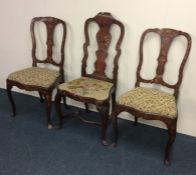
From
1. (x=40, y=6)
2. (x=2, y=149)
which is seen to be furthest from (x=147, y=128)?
(x=40, y=6)

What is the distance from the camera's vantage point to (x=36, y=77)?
8.64ft

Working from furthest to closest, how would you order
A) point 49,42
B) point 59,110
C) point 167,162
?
point 49,42, point 59,110, point 167,162

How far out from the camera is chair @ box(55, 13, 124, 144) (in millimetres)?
2332

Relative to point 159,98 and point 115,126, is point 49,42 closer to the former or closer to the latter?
point 115,126

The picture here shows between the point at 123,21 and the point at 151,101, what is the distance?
76cm

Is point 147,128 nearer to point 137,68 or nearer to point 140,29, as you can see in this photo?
point 137,68

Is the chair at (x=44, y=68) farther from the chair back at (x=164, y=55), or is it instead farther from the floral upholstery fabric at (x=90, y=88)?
the chair back at (x=164, y=55)

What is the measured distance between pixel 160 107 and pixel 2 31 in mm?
1975

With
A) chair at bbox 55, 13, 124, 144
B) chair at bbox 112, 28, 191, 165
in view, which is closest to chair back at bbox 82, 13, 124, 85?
chair at bbox 55, 13, 124, 144

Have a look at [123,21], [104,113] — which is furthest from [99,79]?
[123,21]

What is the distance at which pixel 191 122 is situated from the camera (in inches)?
102

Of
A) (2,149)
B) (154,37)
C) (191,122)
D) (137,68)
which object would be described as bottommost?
(2,149)

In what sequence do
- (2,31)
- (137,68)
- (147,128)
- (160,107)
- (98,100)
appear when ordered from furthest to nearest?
(2,31) → (147,128) → (137,68) → (98,100) → (160,107)

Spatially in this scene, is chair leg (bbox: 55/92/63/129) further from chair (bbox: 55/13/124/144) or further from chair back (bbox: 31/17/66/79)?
chair back (bbox: 31/17/66/79)
